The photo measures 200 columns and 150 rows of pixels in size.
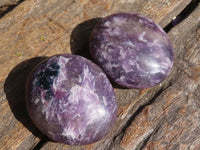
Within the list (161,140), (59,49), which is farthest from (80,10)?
(161,140)

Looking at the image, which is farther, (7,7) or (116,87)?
(7,7)

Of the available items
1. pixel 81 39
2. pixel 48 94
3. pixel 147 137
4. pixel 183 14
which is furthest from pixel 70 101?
pixel 183 14

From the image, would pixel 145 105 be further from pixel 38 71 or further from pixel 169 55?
pixel 38 71

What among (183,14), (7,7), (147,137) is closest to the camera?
(147,137)

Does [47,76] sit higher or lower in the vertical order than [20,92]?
higher

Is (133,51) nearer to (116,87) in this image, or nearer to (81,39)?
(116,87)

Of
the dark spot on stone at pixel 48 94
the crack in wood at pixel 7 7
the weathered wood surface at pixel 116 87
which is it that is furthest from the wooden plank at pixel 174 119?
the crack in wood at pixel 7 7

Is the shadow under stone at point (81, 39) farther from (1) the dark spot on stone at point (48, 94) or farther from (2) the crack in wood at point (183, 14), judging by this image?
(2) the crack in wood at point (183, 14)
